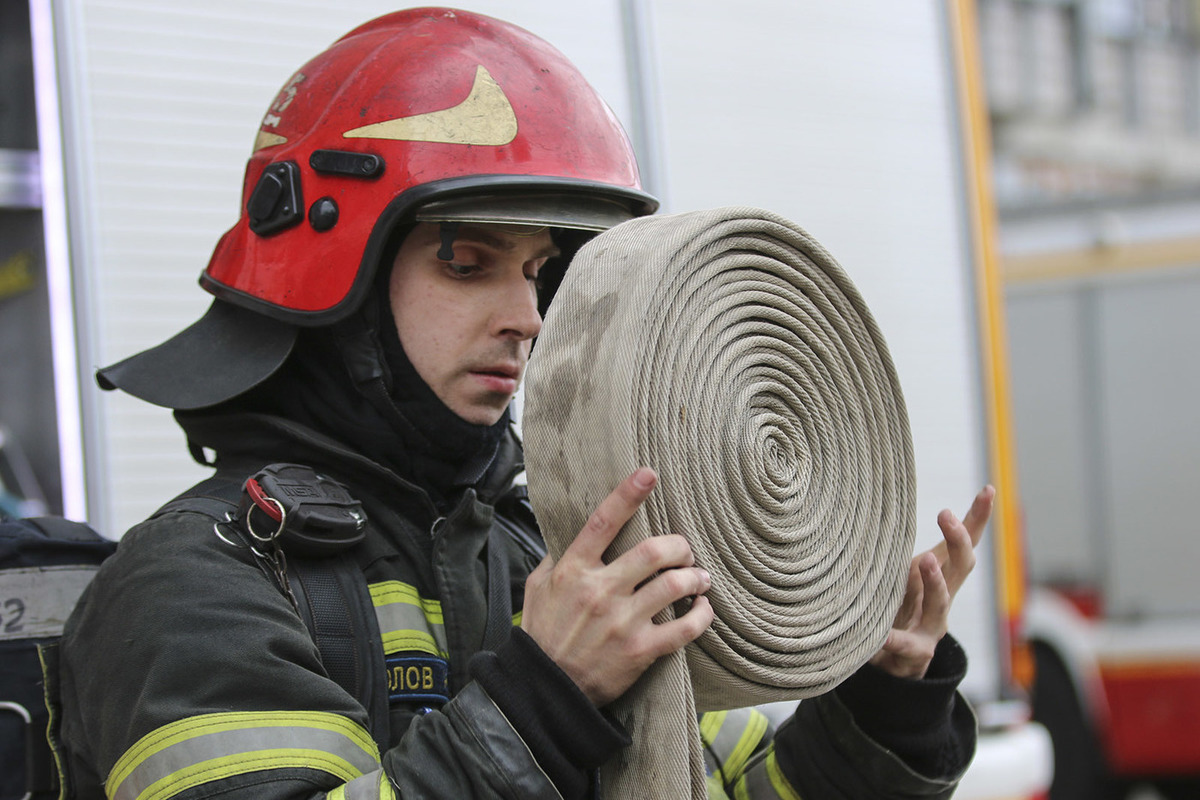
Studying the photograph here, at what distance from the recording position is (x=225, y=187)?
8.75ft

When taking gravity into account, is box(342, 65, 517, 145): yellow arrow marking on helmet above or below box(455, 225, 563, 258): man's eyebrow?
above

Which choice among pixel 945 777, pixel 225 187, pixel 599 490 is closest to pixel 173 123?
pixel 225 187

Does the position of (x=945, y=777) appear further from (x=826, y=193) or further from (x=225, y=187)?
(x=826, y=193)

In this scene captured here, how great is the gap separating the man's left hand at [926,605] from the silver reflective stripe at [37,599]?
3.59 feet

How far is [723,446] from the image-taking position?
142 centimetres

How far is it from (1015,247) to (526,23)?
5.83m

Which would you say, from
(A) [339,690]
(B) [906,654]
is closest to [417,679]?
(A) [339,690]

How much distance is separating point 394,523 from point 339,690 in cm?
32

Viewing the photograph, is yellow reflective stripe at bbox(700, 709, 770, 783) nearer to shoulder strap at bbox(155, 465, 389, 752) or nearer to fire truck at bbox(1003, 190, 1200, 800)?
shoulder strap at bbox(155, 465, 389, 752)

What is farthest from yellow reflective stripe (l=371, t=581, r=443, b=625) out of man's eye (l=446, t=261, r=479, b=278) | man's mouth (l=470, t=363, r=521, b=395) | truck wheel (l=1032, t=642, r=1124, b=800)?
truck wheel (l=1032, t=642, r=1124, b=800)

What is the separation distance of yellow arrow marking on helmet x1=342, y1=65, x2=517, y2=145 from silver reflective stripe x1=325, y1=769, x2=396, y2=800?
2.76ft

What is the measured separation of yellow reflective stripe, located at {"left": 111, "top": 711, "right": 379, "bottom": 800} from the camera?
136 centimetres

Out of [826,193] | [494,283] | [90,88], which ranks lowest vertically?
[494,283]

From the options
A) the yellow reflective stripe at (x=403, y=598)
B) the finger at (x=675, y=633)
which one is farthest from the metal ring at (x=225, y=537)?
the finger at (x=675, y=633)
